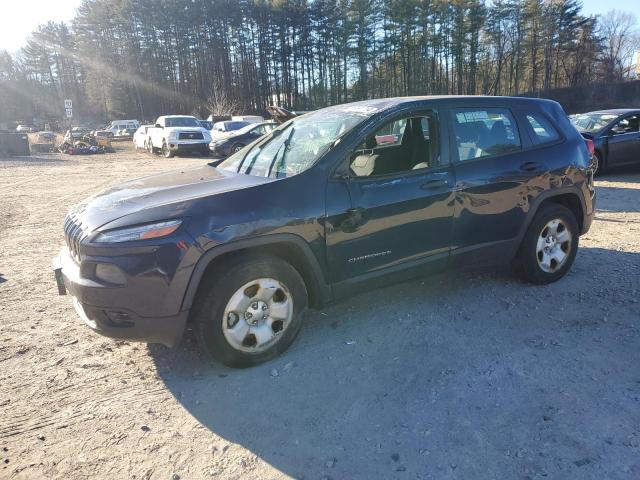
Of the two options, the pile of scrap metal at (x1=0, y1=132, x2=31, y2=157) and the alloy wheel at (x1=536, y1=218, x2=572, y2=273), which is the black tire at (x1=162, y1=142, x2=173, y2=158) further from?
the alloy wheel at (x1=536, y1=218, x2=572, y2=273)

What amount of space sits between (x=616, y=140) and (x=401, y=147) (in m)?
8.83

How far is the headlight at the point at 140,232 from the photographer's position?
112 inches

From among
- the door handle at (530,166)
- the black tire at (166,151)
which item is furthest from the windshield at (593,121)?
the black tire at (166,151)

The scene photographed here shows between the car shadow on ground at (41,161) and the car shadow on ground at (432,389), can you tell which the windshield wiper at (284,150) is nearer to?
the car shadow on ground at (432,389)

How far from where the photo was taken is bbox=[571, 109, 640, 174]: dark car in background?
34.6 ft

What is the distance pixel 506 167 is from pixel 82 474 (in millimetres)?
3725

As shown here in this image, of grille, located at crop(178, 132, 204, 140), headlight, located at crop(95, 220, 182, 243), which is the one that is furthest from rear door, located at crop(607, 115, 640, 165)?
grille, located at crop(178, 132, 204, 140)

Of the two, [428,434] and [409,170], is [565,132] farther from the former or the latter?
[428,434]

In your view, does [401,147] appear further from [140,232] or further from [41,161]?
[41,161]

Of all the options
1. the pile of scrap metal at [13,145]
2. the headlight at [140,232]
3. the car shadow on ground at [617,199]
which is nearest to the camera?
the headlight at [140,232]

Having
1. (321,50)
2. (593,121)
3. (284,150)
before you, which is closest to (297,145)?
(284,150)

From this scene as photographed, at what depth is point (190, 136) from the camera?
22.7m

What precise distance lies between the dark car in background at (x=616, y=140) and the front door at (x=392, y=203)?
8.43 metres

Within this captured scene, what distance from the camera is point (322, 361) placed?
3.35 m
